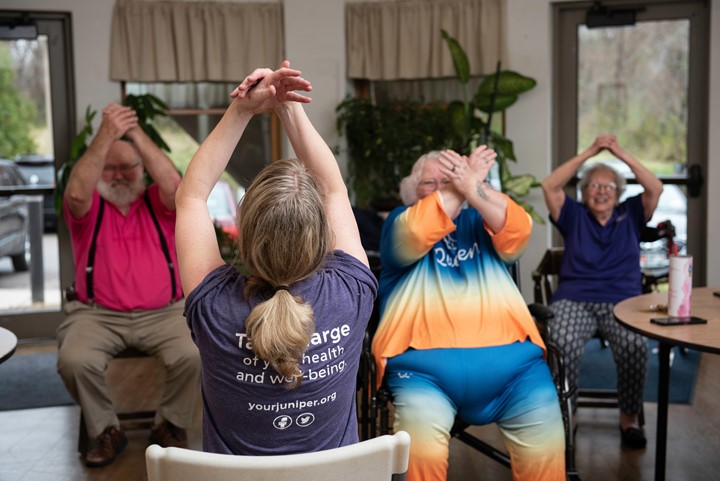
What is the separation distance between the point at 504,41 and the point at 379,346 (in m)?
3.29

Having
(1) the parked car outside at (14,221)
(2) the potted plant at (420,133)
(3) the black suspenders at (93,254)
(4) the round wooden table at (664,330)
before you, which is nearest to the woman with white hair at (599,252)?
(4) the round wooden table at (664,330)

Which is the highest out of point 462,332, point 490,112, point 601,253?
point 490,112

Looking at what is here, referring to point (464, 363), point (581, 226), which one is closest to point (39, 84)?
point (581, 226)

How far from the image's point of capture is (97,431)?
3762mm

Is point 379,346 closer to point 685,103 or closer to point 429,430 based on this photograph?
point 429,430

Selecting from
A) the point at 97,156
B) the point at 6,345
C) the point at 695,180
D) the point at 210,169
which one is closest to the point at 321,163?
the point at 210,169

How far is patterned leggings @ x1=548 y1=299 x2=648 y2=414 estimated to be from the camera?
3869 millimetres

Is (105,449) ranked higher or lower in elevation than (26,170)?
lower

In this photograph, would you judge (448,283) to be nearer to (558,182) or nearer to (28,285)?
(558,182)

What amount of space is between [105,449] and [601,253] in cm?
233

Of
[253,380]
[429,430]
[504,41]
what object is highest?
[504,41]

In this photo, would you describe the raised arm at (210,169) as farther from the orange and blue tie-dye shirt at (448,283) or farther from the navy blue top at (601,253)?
the navy blue top at (601,253)

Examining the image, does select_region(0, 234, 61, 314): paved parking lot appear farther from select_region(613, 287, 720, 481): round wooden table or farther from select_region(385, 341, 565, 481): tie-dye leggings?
select_region(613, 287, 720, 481): round wooden table

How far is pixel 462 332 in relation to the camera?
3.01 m
